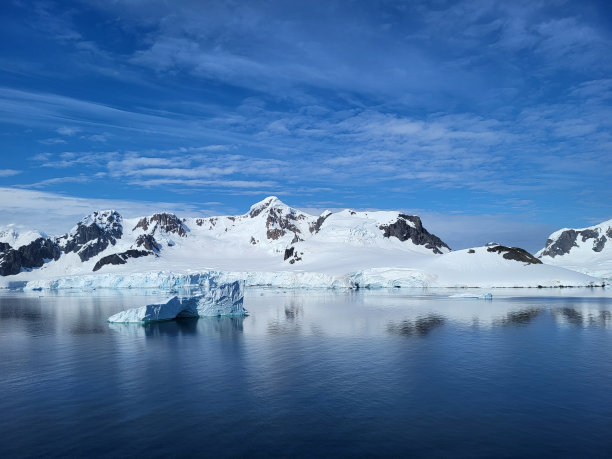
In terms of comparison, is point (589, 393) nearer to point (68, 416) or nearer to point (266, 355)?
point (266, 355)

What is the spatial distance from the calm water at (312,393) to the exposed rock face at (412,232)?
481 feet

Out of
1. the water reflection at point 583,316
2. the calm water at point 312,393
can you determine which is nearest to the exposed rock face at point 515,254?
the water reflection at point 583,316

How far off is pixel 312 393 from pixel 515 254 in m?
108

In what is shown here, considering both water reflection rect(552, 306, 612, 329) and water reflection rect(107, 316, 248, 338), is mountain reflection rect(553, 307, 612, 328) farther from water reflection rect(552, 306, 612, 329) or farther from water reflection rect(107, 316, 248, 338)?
water reflection rect(107, 316, 248, 338)

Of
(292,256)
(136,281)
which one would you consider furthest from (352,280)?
(136,281)

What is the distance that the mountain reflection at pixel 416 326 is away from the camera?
3527 cm

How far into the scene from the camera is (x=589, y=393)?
18.5m

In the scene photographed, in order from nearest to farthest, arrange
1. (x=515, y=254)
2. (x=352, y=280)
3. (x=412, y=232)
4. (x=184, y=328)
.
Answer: (x=184, y=328), (x=515, y=254), (x=352, y=280), (x=412, y=232)

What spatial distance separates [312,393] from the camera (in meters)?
18.7

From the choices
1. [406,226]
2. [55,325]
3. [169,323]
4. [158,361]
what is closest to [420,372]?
[158,361]

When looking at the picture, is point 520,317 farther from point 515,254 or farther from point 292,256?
point 292,256

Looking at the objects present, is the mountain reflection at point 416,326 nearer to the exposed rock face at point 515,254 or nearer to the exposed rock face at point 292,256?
the exposed rock face at point 515,254

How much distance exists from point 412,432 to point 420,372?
321 inches

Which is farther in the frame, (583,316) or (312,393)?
(583,316)
